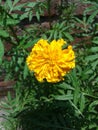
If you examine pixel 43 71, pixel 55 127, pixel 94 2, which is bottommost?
pixel 55 127

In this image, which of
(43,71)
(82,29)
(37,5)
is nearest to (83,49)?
(82,29)

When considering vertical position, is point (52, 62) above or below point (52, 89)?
above

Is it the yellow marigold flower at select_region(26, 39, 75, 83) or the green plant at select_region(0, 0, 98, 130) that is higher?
the yellow marigold flower at select_region(26, 39, 75, 83)

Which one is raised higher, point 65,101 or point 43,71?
point 43,71

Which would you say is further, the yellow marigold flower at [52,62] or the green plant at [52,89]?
the green plant at [52,89]

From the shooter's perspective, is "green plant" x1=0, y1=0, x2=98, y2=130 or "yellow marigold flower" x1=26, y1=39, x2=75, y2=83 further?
"green plant" x1=0, y1=0, x2=98, y2=130

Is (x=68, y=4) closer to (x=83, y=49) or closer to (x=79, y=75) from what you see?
(x=83, y=49)

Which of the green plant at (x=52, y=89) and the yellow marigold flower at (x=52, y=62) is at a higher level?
the yellow marigold flower at (x=52, y=62)

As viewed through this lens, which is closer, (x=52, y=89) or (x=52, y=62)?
(x=52, y=62)
